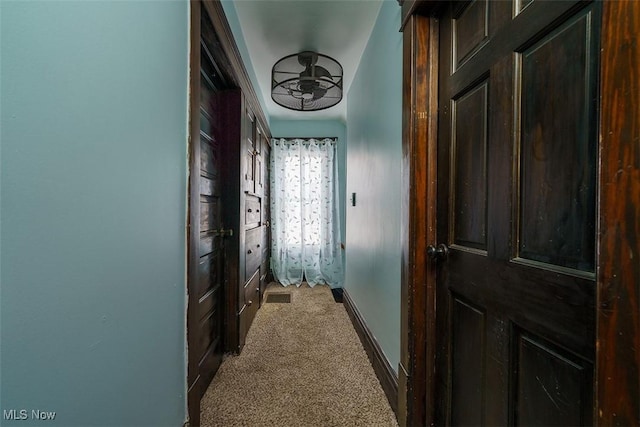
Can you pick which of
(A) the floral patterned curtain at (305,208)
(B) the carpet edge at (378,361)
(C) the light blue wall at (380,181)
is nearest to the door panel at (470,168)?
(C) the light blue wall at (380,181)

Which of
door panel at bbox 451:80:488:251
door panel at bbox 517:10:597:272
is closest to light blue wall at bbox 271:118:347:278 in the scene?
door panel at bbox 451:80:488:251

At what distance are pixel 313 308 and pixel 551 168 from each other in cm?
241

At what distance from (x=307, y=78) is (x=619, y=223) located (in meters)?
1.95

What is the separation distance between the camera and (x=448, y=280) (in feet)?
3.26

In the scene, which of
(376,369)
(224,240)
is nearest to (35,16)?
(224,240)

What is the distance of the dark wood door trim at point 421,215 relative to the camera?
41.7 inches

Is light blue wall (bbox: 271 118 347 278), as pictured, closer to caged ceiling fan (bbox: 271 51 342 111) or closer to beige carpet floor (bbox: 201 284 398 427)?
caged ceiling fan (bbox: 271 51 342 111)

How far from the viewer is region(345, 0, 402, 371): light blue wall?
51.7 inches

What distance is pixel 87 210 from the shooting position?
0.52m

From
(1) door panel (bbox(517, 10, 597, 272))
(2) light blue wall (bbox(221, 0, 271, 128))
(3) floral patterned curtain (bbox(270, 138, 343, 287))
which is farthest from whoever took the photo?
(3) floral patterned curtain (bbox(270, 138, 343, 287))

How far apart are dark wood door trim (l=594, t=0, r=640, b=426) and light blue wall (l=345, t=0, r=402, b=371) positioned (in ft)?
2.69

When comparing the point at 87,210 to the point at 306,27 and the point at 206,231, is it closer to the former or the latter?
the point at 206,231

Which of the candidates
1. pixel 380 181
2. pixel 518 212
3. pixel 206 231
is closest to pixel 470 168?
pixel 518 212

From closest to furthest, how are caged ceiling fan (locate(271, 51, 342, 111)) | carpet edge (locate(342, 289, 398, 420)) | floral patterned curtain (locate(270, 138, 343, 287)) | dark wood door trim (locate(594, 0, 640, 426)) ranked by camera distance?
dark wood door trim (locate(594, 0, 640, 426)) → carpet edge (locate(342, 289, 398, 420)) → caged ceiling fan (locate(271, 51, 342, 111)) → floral patterned curtain (locate(270, 138, 343, 287))
